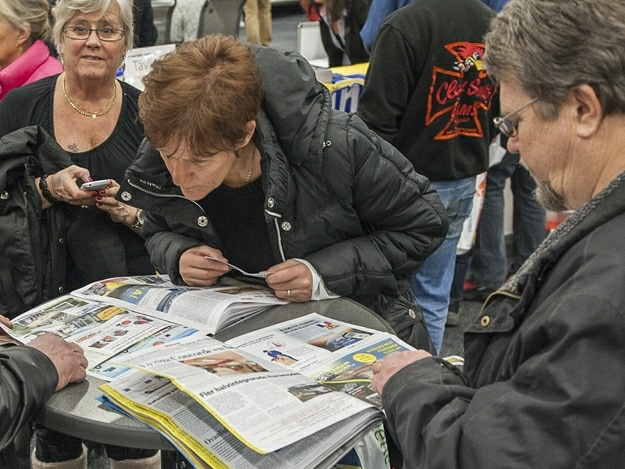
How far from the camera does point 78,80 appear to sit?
2553mm

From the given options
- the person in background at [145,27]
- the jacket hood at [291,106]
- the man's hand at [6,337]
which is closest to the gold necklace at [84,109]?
the jacket hood at [291,106]

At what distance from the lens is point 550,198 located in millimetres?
1275

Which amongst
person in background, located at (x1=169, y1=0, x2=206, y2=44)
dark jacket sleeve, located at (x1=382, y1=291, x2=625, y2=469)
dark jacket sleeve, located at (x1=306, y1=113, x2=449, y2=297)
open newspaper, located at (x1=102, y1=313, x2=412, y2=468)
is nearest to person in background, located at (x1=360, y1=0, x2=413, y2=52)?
dark jacket sleeve, located at (x1=306, y1=113, x2=449, y2=297)

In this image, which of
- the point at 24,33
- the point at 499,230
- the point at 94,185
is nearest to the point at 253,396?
the point at 94,185

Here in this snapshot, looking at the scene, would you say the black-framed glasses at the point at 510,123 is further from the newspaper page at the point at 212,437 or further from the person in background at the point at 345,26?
the person in background at the point at 345,26

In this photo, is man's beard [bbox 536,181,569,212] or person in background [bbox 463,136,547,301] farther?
person in background [bbox 463,136,547,301]

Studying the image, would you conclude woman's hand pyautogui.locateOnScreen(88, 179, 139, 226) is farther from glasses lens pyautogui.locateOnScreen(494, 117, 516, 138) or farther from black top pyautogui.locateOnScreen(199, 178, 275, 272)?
glasses lens pyautogui.locateOnScreen(494, 117, 516, 138)

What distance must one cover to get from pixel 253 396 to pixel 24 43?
201 centimetres

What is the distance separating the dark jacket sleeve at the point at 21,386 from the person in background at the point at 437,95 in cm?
166

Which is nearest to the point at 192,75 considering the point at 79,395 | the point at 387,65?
the point at 79,395

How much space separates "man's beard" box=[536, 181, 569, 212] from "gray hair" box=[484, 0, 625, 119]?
128 mm

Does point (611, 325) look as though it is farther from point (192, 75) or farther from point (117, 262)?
point (117, 262)

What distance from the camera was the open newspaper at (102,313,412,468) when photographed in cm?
136

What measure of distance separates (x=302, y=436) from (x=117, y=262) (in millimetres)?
1250
